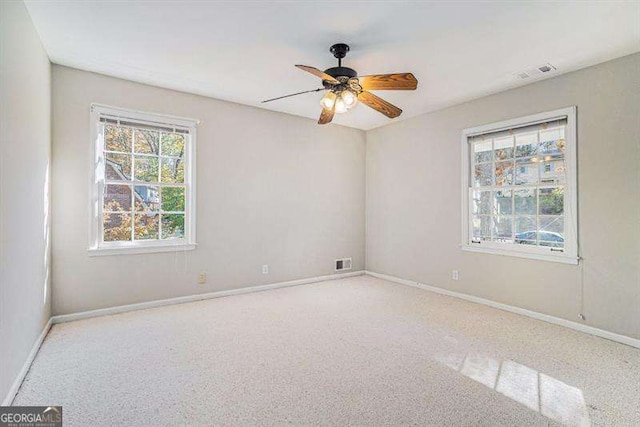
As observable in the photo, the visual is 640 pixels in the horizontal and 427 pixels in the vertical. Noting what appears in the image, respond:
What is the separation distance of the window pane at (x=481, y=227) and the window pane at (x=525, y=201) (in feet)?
1.26

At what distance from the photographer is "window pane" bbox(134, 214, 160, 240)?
3705 millimetres

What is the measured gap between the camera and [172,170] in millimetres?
3928

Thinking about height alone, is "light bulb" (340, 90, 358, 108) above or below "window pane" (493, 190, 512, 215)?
above

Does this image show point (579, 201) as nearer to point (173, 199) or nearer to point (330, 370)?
point (330, 370)

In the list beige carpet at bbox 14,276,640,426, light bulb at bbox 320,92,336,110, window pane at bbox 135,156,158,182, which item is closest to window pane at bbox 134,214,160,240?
window pane at bbox 135,156,158,182

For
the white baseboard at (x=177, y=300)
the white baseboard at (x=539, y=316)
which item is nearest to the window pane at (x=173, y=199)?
the white baseboard at (x=177, y=300)

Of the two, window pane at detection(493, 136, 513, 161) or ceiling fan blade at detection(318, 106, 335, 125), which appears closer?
ceiling fan blade at detection(318, 106, 335, 125)

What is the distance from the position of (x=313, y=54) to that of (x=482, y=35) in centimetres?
142

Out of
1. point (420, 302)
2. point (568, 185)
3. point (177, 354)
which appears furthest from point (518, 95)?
point (177, 354)

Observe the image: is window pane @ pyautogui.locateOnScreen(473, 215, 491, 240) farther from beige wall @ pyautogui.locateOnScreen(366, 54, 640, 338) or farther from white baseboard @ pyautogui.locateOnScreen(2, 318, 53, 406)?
white baseboard @ pyautogui.locateOnScreen(2, 318, 53, 406)

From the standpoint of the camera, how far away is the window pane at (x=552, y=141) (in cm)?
338

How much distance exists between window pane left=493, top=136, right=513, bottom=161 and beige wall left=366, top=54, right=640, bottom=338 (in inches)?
10.5

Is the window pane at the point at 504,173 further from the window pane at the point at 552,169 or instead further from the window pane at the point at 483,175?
the window pane at the point at 552,169

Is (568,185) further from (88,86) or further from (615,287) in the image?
(88,86)
